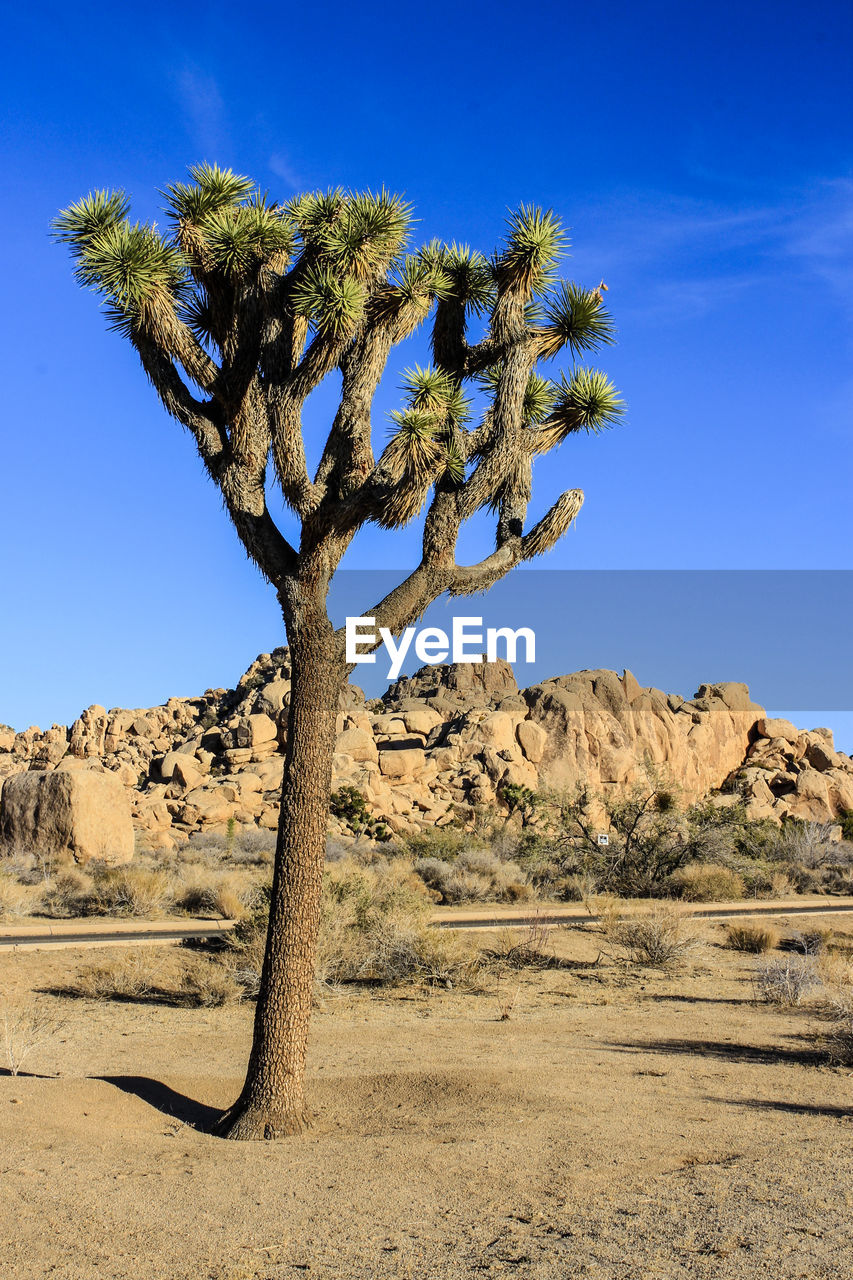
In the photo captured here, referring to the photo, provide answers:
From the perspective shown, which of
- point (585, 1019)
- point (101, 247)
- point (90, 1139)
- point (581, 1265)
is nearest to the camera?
point (581, 1265)

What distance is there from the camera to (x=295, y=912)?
7.31 meters

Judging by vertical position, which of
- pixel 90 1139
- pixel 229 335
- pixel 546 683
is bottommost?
pixel 90 1139

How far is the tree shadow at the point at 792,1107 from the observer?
23.5 feet

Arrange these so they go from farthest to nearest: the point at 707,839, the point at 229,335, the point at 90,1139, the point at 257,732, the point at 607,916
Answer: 1. the point at 257,732
2. the point at 707,839
3. the point at 607,916
4. the point at 229,335
5. the point at 90,1139

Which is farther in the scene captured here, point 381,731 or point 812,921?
point 381,731

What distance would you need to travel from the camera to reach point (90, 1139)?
21.7 ft

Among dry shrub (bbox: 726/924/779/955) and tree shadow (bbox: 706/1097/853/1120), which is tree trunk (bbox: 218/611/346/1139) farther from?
dry shrub (bbox: 726/924/779/955)

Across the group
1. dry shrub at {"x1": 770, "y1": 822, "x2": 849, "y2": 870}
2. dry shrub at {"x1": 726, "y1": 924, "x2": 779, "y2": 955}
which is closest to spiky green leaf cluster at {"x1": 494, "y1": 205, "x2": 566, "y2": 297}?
dry shrub at {"x1": 726, "y1": 924, "x2": 779, "y2": 955}

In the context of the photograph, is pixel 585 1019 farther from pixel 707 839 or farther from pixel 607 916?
pixel 707 839

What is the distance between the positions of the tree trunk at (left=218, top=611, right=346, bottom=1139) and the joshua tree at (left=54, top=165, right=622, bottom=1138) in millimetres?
13

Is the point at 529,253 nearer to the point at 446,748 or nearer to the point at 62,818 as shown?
the point at 62,818

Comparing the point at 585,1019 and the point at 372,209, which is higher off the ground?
the point at 372,209

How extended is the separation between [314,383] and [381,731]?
40.5m

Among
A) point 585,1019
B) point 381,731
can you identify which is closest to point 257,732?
point 381,731
